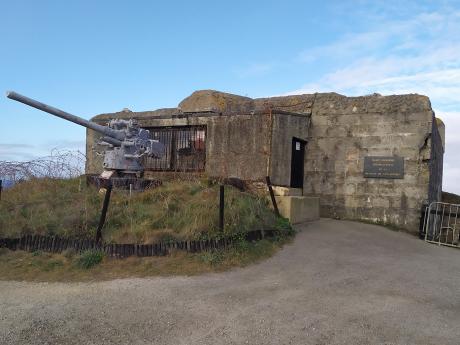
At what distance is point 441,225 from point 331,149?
3126 mm

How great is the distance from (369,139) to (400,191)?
4.81 ft

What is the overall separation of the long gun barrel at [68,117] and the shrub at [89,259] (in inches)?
156

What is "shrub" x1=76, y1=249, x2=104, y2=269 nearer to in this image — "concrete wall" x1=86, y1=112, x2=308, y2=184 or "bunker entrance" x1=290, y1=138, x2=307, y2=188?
"concrete wall" x1=86, y1=112, x2=308, y2=184

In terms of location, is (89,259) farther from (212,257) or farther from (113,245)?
(212,257)

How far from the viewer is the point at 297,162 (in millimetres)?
11648

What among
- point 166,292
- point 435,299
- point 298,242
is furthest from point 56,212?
point 435,299

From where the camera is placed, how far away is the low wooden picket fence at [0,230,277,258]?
7.09m

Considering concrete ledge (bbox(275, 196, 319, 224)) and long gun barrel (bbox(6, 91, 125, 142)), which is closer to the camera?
long gun barrel (bbox(6, 91, 125, 142))

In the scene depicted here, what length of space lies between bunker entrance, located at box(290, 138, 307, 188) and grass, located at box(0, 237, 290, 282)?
4.47 metres

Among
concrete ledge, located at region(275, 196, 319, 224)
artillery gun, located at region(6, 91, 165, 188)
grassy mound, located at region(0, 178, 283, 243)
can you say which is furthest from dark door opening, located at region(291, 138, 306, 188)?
artillery gun, located at region(6, 91, 165, 188)

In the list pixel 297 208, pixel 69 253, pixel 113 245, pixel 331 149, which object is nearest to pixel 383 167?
pixel 331 149

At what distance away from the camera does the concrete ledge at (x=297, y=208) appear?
9867 mm

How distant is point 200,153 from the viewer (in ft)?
39.1

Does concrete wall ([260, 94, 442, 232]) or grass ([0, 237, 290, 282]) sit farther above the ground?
concrete wall ([260, 94, 442, 232])
